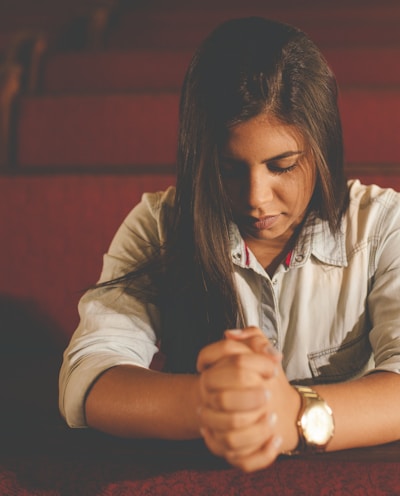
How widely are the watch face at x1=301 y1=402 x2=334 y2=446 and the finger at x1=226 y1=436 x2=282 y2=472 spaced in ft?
0.12

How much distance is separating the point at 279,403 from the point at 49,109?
2.46 feet

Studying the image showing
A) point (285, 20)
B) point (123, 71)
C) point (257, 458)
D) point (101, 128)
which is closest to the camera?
point (257, 458)

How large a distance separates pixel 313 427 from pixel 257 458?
0.05m

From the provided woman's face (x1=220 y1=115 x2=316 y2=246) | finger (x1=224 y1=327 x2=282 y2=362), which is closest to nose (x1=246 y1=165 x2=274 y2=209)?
woman's face (x1=220 y1=115 x2=316 y2=246)

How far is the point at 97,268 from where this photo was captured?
0.79 meters

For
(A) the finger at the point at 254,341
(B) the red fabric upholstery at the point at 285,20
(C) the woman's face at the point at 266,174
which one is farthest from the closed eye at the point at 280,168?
(B) the red fabric upholstery at the point at 285,20

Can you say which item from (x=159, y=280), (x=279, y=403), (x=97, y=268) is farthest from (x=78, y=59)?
(x=279, y=403)

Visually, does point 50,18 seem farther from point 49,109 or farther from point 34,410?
point 34,410

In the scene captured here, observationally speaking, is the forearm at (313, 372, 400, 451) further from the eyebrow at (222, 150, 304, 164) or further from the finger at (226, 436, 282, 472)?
the eyebrow at (222, 150, 304, 164)

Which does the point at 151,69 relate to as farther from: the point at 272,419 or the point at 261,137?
the point at 272,419

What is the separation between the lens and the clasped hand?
339mm

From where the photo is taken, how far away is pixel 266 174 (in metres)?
0.45

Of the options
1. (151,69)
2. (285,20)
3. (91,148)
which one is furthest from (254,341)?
(285,20)

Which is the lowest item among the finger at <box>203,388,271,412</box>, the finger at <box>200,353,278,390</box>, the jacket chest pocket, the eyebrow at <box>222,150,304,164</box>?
the jacket chest pocket
